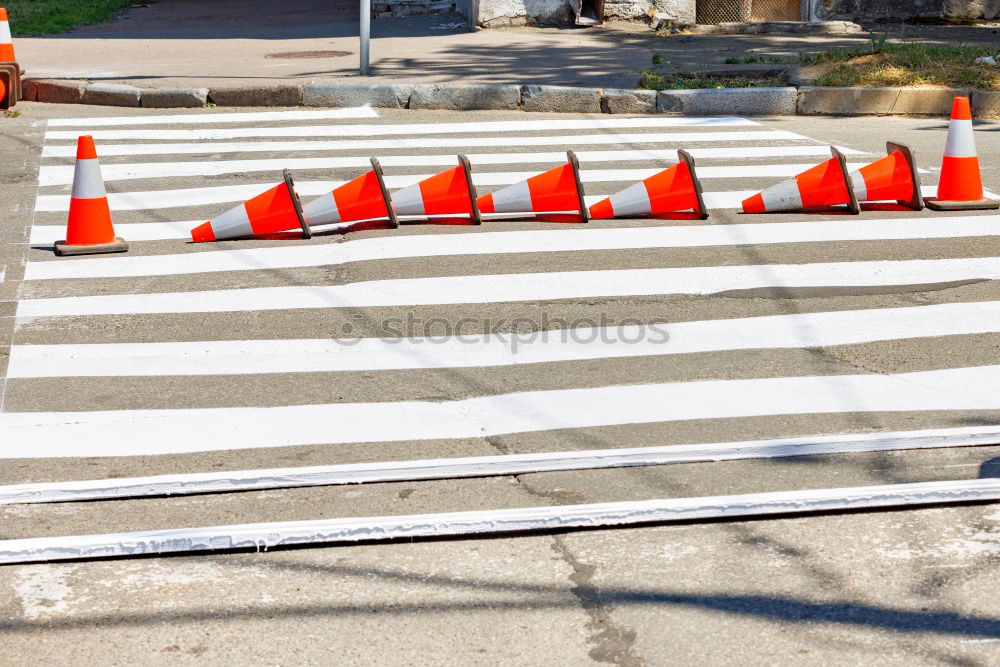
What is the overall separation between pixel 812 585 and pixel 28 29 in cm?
1713

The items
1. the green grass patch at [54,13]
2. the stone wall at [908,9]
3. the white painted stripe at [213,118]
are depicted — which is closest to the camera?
the white painted stripe at [213,118]

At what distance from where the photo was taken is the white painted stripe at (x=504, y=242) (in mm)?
7410

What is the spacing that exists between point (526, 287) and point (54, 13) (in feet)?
52.3

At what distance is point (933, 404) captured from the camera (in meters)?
5.16

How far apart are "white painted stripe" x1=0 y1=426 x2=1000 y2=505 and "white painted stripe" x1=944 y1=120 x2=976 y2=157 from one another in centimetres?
402

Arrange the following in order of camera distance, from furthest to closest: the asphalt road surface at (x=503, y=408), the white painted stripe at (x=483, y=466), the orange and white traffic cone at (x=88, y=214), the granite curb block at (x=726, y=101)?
1. the granite curb block at (x=726, y=101)
2. the orange and white traffic cone at (x=88, y=214)
3. the white painted stripe at (x=483, y=466)
4. the asphalt road surface at (x=503, y=408)

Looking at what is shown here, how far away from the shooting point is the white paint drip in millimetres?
12203

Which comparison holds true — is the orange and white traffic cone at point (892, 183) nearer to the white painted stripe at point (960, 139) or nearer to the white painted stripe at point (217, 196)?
the white painted stripe at point (960, 139)

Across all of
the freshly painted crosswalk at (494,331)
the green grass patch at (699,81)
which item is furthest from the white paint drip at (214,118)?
the green grass patch at (699,81)

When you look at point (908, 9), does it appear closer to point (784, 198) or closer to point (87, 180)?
point (784, 198)

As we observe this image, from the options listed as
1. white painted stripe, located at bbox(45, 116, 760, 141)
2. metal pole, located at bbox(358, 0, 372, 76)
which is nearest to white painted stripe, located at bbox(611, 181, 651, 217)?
white painted stripe, located at bbox(45, 116, 760, 141)

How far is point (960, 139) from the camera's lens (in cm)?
834

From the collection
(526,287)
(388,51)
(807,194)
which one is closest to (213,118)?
(388,51)

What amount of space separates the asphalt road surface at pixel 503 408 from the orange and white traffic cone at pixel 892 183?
111mm
